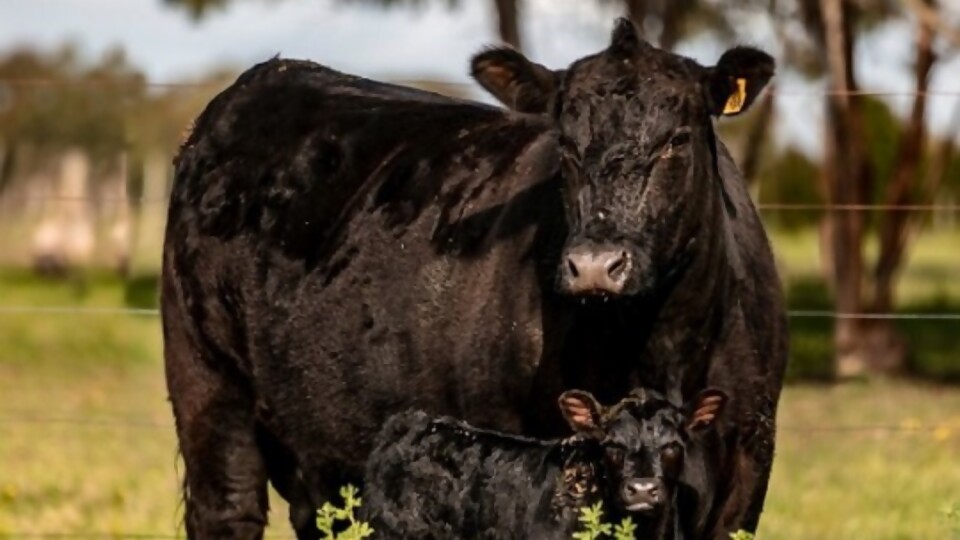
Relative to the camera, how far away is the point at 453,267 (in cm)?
703

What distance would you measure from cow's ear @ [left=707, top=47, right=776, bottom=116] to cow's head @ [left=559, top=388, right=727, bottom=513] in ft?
2.89

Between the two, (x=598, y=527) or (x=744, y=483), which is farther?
(x=744, y=483)

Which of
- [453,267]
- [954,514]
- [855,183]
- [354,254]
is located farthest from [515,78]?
[855,183]

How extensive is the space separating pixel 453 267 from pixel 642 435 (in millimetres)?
1272

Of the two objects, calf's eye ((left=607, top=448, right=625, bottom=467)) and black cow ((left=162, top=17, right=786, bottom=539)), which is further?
black cow ((left=162, top=17, right=786, bottom=539))

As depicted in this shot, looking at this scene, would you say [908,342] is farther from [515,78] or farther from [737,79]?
[737,79]

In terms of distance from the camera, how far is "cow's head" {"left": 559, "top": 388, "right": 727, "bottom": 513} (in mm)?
5844

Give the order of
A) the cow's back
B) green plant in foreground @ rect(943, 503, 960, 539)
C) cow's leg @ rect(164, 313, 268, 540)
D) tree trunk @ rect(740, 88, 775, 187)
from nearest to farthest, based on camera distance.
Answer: green plant in foreground @ rect(943, 503, 960, 539) < the cow's back < cow's leg @ rect(164, 313, 268, 540) < tree trunk @ rect(740, 88, 775, 187)

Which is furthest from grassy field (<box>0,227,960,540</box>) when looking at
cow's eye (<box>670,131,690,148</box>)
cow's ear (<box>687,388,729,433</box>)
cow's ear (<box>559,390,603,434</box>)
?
cow's eye (<box>670,131,690,148</box>)

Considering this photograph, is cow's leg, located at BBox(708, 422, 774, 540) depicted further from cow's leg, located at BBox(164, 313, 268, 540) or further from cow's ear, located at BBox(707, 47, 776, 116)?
cow's leg, located at BBox(164, 313, 268, 540)

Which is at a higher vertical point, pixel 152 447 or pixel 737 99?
pixel 737 99

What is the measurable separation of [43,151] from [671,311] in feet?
197

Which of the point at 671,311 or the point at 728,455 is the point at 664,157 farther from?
the point at 728,455

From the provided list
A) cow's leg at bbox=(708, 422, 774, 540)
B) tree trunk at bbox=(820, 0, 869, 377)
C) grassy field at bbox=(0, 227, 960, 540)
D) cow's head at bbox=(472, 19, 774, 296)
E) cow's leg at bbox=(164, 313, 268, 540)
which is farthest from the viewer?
tree trunk at bbox=(820, 0, 869, 377)
